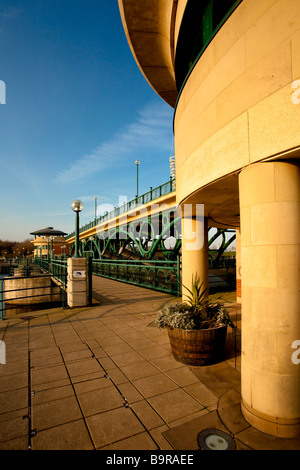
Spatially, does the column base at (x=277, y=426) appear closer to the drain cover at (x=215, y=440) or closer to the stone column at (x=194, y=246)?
the drain cover at (x=215, y=440)

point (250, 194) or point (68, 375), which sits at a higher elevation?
point (250, 194)

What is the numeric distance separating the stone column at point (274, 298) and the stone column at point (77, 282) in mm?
6888

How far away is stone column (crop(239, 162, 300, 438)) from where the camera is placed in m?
2.54

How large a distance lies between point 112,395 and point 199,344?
158 cm

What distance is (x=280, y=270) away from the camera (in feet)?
8.43

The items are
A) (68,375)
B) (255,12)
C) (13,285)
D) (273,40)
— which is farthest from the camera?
(13,285)

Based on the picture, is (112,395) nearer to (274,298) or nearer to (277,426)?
(277,426)

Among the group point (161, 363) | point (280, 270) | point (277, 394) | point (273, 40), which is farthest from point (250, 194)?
point (161, 363)

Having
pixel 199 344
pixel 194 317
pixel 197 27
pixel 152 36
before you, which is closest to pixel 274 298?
pixel 199 344

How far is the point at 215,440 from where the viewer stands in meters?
2.52

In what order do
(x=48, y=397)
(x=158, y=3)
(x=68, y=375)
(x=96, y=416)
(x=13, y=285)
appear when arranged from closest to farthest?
(x=96, y=416) → (x=48, y=397) → (x=68, y=375) → (x=158, y=3) → (x=13, y=285)

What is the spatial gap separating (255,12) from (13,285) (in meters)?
22.2

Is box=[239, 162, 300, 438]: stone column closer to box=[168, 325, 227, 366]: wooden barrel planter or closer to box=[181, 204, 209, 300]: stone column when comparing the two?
box=[168, 325, 227, 366]: wooden barrel planter

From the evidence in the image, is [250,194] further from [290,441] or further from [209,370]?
[209,370]
